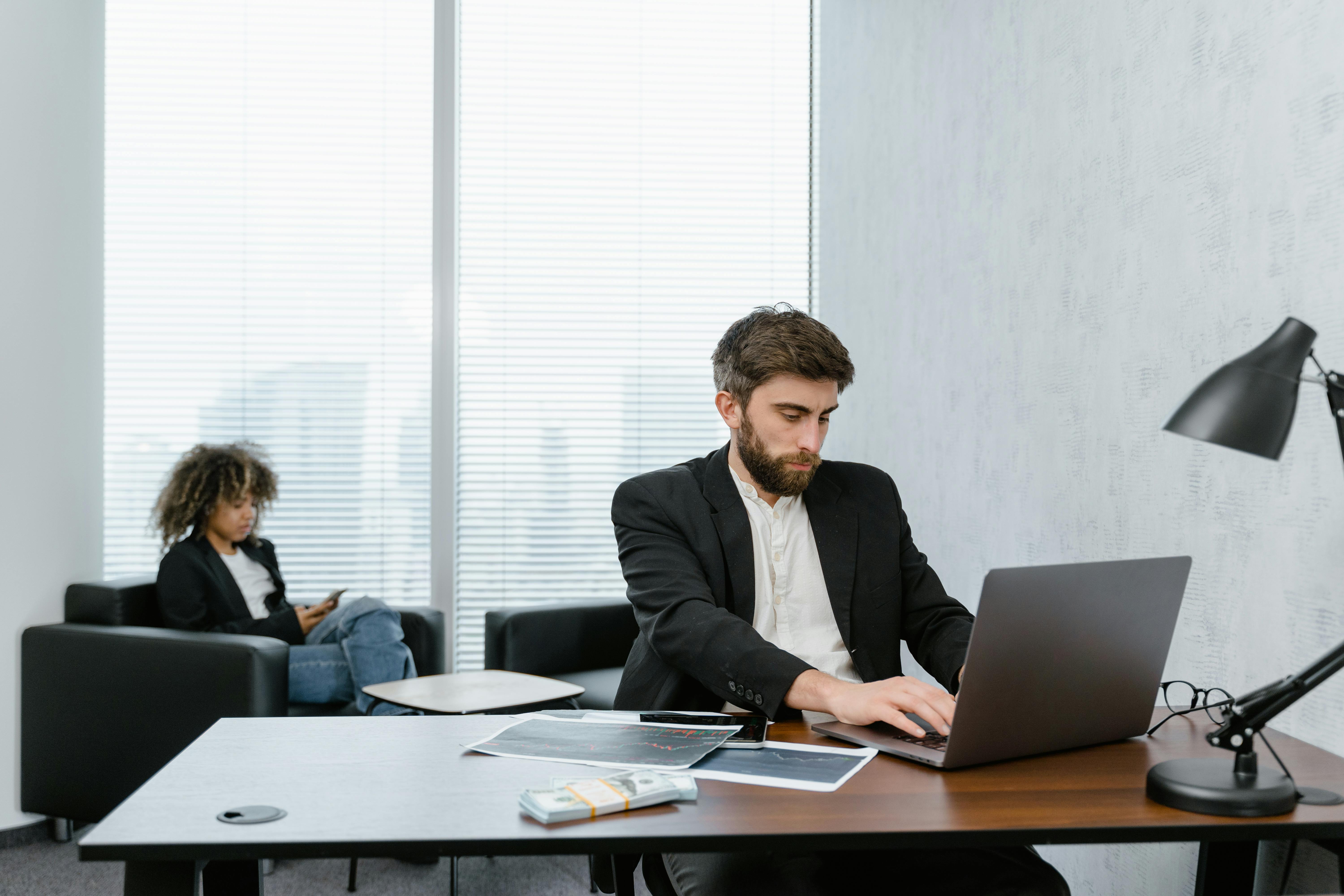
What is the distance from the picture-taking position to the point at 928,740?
1.30 metres

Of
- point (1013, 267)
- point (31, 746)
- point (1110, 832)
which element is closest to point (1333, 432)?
point (1110, 832)

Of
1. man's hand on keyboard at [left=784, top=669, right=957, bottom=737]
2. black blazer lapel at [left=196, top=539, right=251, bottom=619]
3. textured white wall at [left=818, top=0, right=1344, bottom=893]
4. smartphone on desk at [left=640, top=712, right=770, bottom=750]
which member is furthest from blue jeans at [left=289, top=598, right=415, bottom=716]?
man's hand on keyboard at [left=784, top=669, right=957, bottom=737]

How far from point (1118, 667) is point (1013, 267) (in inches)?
51.5

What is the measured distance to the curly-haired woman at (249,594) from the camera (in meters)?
3.12

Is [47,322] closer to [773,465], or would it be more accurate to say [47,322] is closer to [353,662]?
[353,662]

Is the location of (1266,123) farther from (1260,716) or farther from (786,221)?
(786,221)

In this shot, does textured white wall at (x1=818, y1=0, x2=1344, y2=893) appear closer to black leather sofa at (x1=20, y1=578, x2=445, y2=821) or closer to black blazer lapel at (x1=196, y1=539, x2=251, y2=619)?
black leather sofa at (x1=20, y1=578, x2=445, y2=821)

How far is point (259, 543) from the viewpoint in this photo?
3506 millimetres

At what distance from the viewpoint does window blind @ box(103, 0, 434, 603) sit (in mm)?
3861

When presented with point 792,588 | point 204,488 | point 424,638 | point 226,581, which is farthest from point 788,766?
point 204,488

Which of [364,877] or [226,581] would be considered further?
[226,581]

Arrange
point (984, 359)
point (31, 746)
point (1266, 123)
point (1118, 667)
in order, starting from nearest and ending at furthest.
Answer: point (1118, 667) < point (1266, 123) < point (984, 359) < point (31, 746)

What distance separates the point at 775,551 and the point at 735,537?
4.9 inches

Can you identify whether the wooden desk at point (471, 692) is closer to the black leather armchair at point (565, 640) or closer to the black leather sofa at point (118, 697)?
the black leather armchair at point (565, 640)
